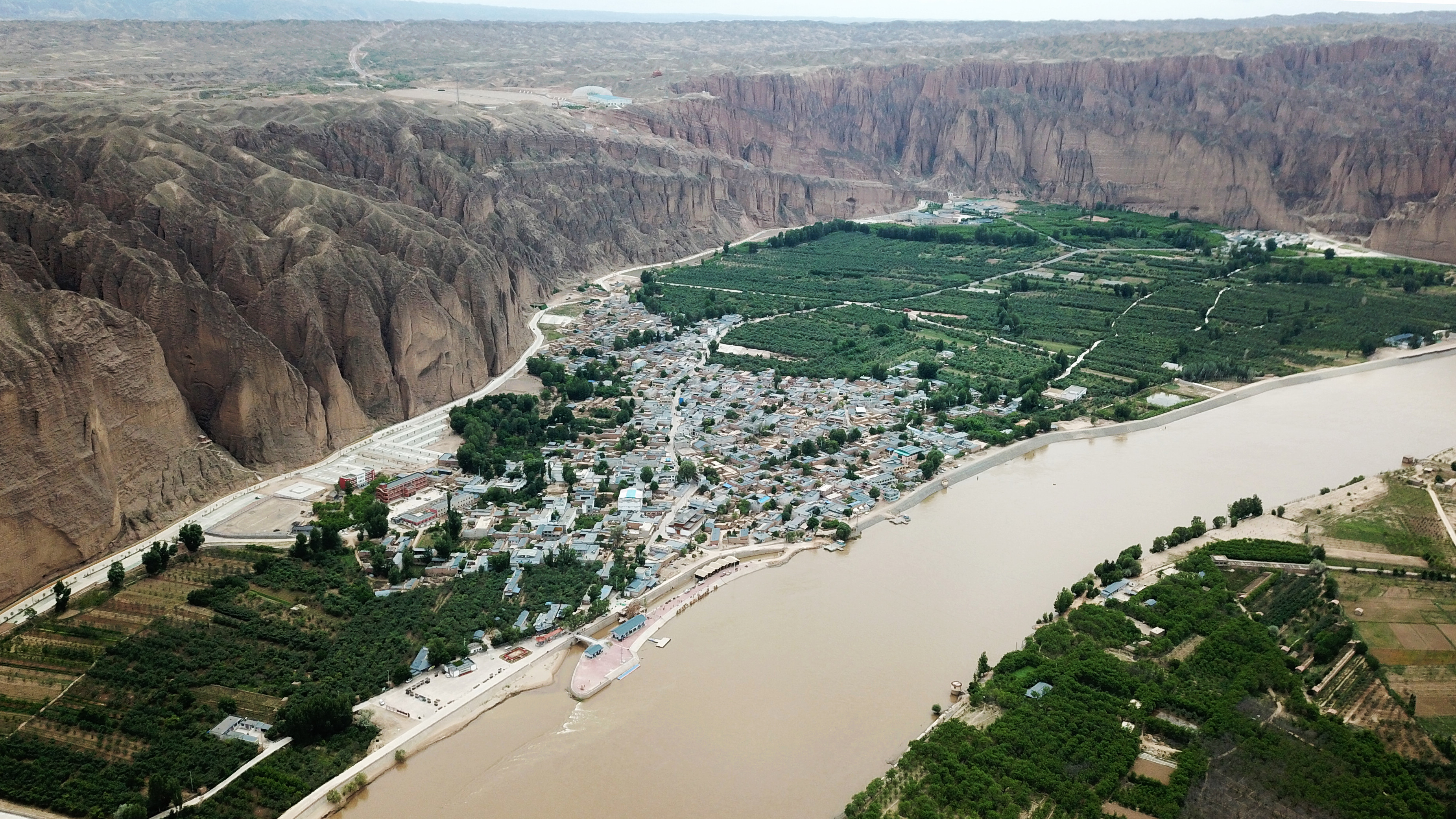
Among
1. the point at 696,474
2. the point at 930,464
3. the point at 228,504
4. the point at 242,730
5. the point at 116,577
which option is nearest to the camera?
the point at 242,730

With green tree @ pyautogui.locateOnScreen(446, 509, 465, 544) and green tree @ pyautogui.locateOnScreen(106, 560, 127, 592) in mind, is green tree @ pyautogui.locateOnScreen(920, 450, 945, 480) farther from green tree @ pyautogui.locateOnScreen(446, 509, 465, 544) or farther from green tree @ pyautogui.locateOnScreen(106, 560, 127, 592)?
green tree @ pyautogui.locateOnScreen(106, 560, 127, 592)

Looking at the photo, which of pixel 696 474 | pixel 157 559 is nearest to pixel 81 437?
pixel 157 559

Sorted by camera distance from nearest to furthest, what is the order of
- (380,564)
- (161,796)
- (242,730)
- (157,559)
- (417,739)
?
(161,796) → (242,730) → (417,739) → (157,559) → (380,564)

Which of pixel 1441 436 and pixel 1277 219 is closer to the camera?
pixel 1441 436

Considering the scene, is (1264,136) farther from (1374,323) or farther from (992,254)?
(1374,323)

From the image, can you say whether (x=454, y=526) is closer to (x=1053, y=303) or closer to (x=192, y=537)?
(x=192, y=537)

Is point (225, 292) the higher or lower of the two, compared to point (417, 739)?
higher

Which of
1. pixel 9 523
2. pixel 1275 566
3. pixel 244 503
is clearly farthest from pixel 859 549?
pixel 9 523
